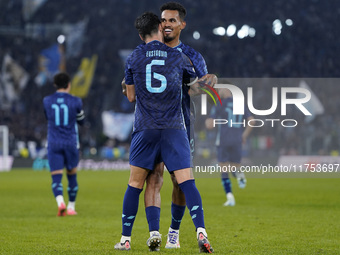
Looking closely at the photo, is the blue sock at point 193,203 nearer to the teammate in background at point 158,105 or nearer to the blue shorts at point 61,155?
the teammate in background at point 158,105

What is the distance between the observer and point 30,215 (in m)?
9.84

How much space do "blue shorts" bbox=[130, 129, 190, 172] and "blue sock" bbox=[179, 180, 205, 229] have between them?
160mm

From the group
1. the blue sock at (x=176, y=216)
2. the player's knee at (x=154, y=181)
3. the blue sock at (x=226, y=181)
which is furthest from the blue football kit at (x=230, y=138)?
the player's knee at (x=154, y=181)

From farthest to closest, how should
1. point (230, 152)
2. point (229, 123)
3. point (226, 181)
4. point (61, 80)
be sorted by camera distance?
point (230, 152) < point (229, 123) < point (226, 181) < point (61, 80)

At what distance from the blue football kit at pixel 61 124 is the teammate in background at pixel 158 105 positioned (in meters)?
4.48

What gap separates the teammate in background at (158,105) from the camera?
5.35 metres

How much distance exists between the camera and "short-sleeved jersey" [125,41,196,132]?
5.35m

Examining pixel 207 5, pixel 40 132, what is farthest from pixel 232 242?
pixel 207 5

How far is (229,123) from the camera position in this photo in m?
11.8

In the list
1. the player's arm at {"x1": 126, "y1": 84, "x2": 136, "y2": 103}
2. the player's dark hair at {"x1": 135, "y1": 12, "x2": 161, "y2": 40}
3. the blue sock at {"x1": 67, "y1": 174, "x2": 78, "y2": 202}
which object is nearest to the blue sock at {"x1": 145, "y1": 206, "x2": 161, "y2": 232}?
the player's arm at {"x1": 126, "y1": 84, "x2": 136, "y2": 103}

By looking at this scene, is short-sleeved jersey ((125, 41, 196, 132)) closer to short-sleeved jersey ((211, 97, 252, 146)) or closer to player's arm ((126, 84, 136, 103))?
player's arm ((126, 84, 136, 103))

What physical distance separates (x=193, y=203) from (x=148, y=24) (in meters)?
1.54

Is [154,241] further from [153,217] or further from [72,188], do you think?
[72,188]

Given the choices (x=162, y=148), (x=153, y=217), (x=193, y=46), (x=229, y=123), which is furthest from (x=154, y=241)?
(x=193, y=46)
